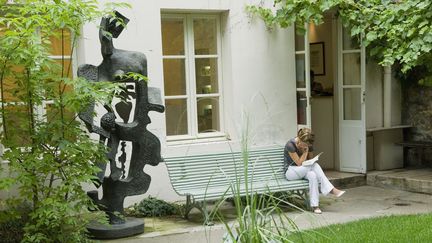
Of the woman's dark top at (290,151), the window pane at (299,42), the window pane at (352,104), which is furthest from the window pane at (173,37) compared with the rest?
the window pane at (352,104)

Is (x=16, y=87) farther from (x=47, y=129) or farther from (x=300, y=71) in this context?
(x=300, y=71)

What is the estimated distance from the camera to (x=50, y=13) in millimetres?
4867

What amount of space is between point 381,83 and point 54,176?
6.41 metres

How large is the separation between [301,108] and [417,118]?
232 centimetres

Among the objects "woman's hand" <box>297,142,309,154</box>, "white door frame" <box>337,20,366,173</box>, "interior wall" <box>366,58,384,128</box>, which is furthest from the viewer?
"interior wall" <box>366,58,384,128</box>

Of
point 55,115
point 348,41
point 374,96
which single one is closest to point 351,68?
point 348,41

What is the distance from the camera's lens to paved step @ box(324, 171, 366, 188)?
9.14 m

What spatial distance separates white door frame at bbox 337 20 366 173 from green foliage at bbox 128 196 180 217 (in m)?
3.37

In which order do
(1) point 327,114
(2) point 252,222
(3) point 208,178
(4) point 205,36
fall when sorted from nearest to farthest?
(2) point 252,222 < (3) point 208,178 < (4) point 205,36 < (1) point 327,114

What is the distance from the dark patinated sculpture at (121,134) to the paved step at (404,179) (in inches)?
166

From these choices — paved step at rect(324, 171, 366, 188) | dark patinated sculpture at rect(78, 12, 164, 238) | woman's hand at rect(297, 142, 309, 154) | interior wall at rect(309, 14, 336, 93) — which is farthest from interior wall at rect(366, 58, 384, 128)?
dark patinated sculpture at rect(78, 12, 164, 238)

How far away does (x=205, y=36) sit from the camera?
28.1 ft

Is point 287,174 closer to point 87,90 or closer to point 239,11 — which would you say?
point 239,11

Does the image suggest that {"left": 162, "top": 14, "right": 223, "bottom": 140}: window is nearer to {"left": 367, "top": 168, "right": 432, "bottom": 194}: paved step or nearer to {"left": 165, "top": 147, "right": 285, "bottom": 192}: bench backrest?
{"left": 165, "top": 147, "right": 285, "bottom": 192}: bench backrest
